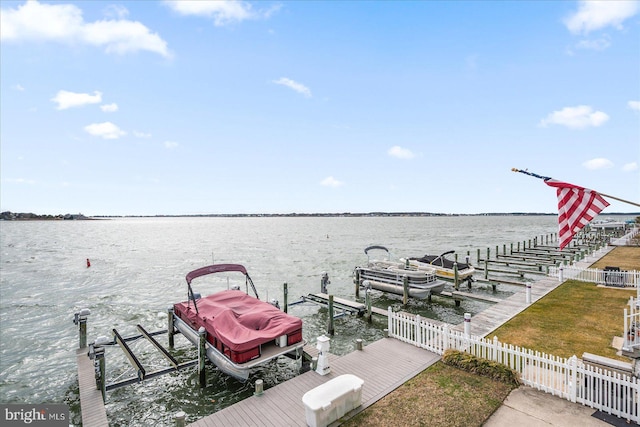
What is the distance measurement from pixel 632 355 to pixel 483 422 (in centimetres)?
645

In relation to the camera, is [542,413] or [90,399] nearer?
[542,413]

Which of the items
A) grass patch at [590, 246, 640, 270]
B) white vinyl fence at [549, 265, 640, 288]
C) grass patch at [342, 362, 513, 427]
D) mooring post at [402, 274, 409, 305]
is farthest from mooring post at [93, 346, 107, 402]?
grass patch at [590, 246, 640, 270]

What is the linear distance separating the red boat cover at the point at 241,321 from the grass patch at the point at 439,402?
3.71 m

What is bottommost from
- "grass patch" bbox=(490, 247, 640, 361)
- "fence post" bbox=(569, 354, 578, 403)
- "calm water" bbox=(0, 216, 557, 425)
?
"calm water" bbox=(0, 216, 557, 425)

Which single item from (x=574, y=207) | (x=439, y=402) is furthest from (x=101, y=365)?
(x=574, y=207)

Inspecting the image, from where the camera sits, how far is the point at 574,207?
9.66 m

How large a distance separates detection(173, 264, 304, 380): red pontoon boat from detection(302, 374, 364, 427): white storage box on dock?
111 inches

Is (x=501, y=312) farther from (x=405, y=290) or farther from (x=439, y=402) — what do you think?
(x=439, y=402)

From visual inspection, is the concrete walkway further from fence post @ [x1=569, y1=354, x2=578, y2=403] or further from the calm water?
the calm water

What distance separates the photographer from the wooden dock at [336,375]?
8.12 metres

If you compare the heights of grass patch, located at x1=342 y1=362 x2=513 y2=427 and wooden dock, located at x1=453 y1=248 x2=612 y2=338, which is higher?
wooden dock, located at x1=453 y1=248 x2=612 y2=338

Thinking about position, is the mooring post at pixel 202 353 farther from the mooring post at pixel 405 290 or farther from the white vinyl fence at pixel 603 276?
the white vinyl fence at pixel 603 276

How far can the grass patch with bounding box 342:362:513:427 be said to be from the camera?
7.64m

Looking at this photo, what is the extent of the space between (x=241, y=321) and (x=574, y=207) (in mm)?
11027
